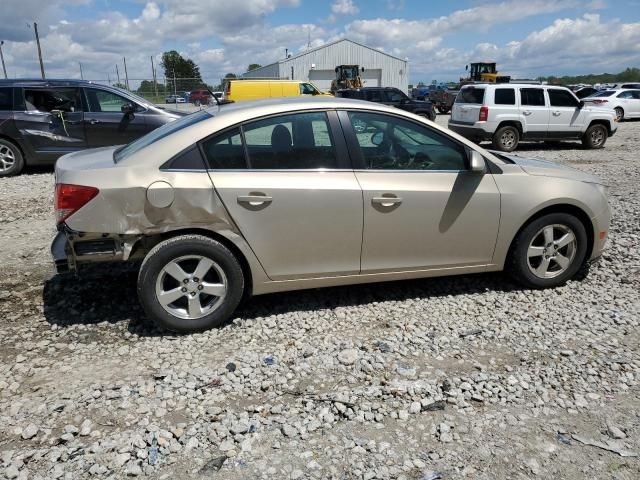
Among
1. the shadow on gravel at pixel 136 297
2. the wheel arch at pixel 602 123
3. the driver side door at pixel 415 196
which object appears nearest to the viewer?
the driver side door at pixel 415 196

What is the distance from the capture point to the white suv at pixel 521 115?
1375cm

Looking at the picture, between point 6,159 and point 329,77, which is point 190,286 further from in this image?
point 329,77

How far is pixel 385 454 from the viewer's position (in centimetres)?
255

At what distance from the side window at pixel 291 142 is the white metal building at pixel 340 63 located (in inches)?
2141

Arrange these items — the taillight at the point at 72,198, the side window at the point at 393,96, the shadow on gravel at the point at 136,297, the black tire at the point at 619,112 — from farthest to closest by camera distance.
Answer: the black tire at the point at 619,112 < the side window at the point at 393,96 < the shadow on gravel at the point at 136,297 < the taillight at the point at 72,198

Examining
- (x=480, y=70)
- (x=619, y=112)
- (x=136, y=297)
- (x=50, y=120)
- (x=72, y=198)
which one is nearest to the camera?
(x=72, y=198)

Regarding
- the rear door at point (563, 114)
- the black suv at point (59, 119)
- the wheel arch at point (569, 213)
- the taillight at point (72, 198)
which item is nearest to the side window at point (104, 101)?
the black suv at point (59, 119)

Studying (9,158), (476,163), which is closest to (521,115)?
(476,163)

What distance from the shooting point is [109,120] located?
9.86m

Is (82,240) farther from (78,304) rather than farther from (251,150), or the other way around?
(251,150)

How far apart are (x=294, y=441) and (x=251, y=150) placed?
6.62ft

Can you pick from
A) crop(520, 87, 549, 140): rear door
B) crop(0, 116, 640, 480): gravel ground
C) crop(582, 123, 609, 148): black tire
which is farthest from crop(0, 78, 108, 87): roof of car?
crop(582, 123, 609, 148): black tire

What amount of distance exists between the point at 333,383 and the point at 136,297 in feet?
6.69

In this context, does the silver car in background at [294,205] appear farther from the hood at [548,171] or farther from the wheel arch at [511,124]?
the wheel arch at [511,124]
